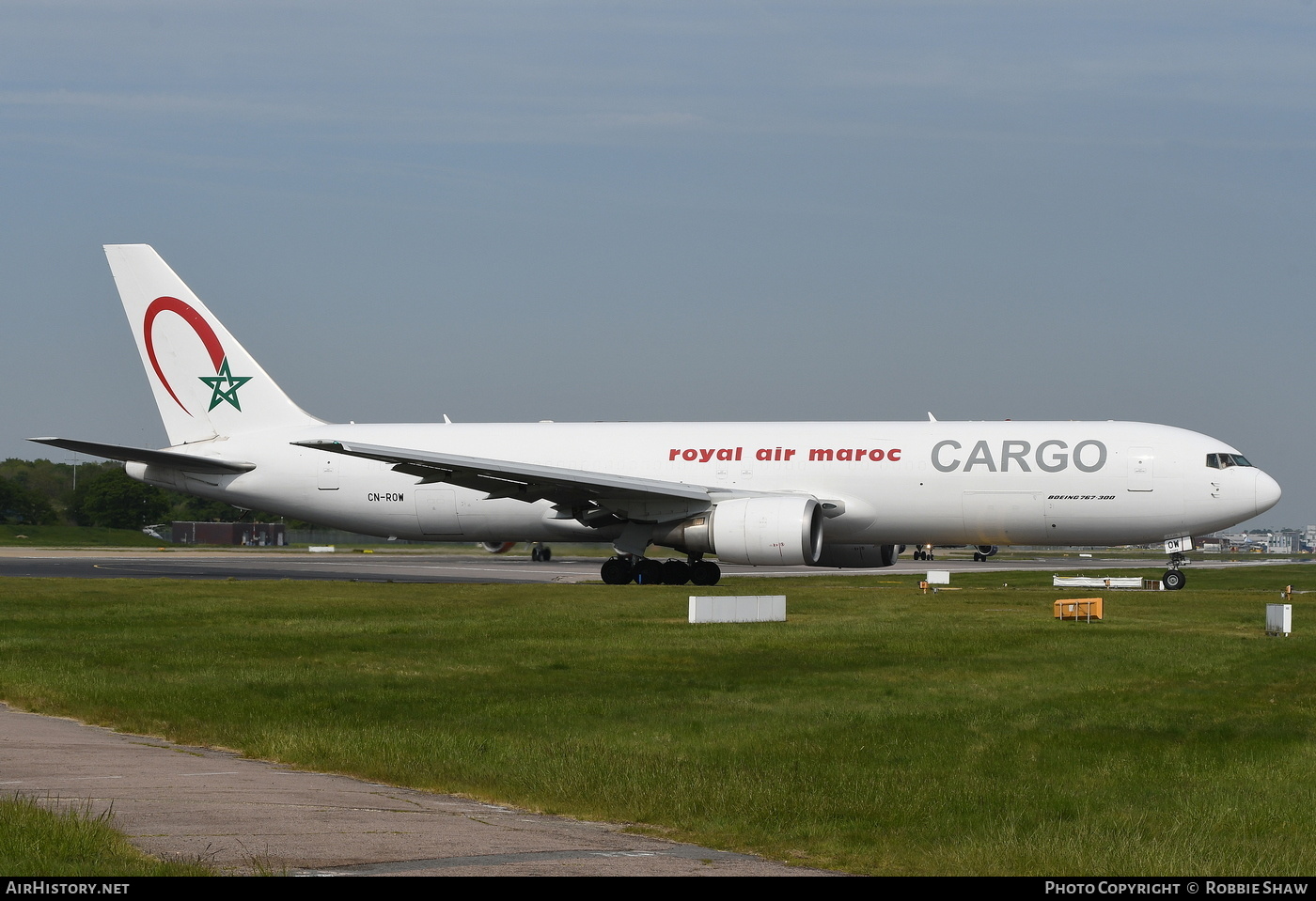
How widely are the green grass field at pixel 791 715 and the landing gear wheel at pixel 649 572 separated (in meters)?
9.38

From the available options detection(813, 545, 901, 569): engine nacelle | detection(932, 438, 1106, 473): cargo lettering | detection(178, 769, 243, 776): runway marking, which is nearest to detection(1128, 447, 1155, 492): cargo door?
detection(932, 438, 1106, 473): cargo lettering

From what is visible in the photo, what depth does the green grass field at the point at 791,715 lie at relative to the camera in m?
9.20

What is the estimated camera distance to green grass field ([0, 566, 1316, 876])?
920 centimetres

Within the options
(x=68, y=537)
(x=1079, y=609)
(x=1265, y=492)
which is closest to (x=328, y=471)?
(x=1079, y=609)

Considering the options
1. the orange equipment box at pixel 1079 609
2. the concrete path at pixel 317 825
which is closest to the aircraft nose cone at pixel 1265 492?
the orange equipment box at pixel 1079 609

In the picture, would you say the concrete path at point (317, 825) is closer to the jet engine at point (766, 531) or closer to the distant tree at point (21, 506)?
the jet engine at point (766, 531)

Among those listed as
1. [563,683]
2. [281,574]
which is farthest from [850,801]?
[281,574]

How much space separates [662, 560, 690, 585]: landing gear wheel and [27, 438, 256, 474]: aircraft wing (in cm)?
1168

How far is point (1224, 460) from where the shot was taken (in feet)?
108

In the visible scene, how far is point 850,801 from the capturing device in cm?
984

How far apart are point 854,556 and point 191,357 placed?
60.8 feet

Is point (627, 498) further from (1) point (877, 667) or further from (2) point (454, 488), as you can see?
(1) point (877, 667)

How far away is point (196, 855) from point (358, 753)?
4147 mm

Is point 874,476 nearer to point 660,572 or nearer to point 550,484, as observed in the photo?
point 660,572
